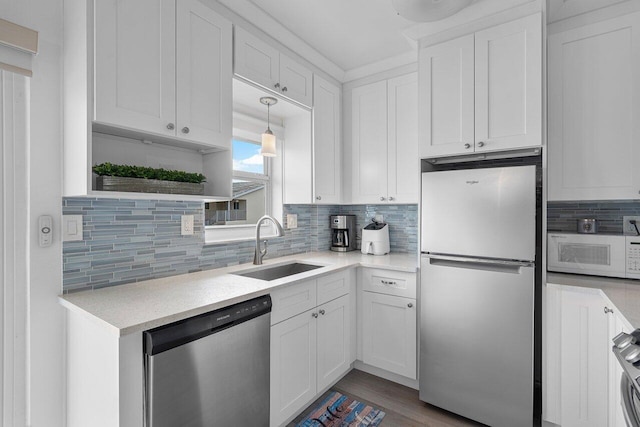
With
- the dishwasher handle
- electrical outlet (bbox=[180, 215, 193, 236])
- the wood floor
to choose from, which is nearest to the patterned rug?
the wood floor

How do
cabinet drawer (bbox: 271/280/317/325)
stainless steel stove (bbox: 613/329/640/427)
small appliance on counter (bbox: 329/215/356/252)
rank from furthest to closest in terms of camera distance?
small appliance on counter (bbox: 329/215/356/252)
cabinet drawer (bbox: 271/280/317/325)
stainless steel stove (bbox: 613/329/640/427)

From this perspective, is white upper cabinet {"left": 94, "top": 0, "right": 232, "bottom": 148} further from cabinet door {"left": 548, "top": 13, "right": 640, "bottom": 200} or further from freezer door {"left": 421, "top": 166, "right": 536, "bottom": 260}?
cabinet door {"left": 548, "top": 13, "right": 640, "bottom": 200}

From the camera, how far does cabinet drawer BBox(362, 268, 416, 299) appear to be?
2.23m

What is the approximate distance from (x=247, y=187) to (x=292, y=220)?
0.50 metres

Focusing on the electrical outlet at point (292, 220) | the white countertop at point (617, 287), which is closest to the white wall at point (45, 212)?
the electrical outlet at point (292, 220)

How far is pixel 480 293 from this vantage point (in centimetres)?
189

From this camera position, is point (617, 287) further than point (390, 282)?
No

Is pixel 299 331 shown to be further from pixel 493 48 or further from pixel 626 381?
pixel 493 48

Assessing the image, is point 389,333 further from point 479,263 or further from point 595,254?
point 595,254

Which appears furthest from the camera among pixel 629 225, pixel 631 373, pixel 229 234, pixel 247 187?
pixel 247 187

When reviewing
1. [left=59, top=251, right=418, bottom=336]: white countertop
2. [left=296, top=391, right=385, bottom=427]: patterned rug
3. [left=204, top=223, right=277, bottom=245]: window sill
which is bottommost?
[left=296, top=391, right=385, bottom=427]: patterned rug

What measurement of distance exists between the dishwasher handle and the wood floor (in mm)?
918

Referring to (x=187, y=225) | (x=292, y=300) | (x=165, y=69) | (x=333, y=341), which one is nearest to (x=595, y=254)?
(x=333, y=341)

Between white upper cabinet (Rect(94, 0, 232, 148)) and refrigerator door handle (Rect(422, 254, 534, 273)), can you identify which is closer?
white upper cabinet (Rect(94, 0, 232, 148))
